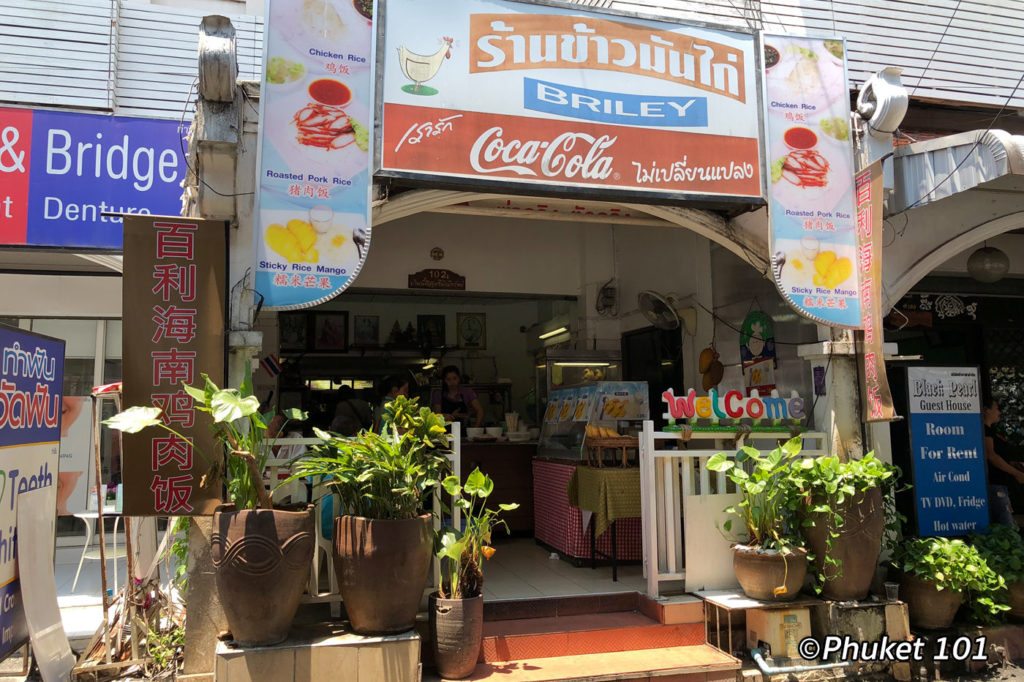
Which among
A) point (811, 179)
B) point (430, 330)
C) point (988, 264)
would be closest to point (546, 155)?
point (811, 179)

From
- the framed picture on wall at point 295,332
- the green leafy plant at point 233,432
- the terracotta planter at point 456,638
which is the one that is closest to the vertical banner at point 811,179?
the terracotta planter at point 456,638

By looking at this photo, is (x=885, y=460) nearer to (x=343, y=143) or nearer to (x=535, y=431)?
(x=535, y=431)

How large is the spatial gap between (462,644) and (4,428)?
2.72 meters

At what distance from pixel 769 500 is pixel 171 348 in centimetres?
397

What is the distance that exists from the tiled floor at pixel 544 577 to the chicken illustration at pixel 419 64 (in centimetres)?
363

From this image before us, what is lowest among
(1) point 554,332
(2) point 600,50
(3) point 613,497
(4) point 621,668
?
(4) point 621,668

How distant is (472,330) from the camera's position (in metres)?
11.0

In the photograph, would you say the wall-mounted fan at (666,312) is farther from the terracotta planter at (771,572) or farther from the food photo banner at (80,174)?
the food photo banner at (80,174)

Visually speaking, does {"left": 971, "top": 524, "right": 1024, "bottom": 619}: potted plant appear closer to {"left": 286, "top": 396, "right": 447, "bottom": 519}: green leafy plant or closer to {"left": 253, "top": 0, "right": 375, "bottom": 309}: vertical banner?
{"left": 286, "top": 396, "right": 447, "bottom": 519}: green leafy plant

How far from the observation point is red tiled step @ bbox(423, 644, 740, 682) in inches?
164

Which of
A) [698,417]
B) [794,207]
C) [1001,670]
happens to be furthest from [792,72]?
[1001,670]

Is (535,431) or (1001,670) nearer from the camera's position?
(1001,670)

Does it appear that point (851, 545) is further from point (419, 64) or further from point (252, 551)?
point (419, 64)

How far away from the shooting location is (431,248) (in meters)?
8.80
